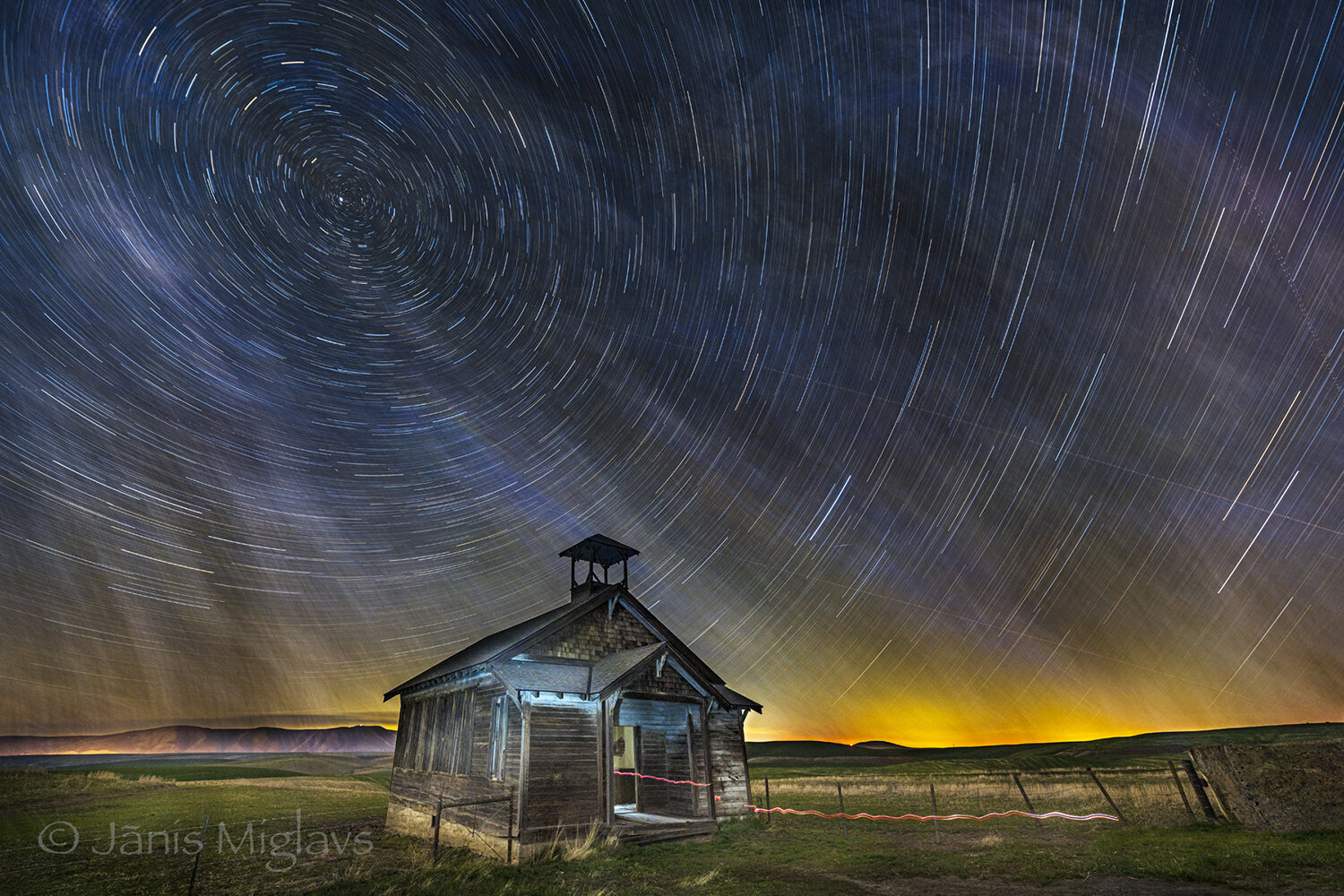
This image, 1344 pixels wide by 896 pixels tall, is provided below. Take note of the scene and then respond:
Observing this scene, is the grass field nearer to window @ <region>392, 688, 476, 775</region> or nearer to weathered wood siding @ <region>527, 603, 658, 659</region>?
window @ <region>392, 688, 476, 775</region>

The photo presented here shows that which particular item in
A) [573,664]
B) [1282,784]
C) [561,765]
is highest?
[573,664]

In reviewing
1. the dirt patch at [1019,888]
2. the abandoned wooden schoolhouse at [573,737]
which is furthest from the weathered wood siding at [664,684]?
the dirt patch at [1019,888]

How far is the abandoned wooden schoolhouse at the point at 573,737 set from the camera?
14.5 metres

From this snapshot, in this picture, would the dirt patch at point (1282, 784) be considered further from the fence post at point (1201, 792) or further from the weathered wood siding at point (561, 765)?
the weathered wood siding at point (561, 765)

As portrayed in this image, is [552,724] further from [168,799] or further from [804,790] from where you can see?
[168,799]

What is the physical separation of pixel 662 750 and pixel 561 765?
5.59 meters

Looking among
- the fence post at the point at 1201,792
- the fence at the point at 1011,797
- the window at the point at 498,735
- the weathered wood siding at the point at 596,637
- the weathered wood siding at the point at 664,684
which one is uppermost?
the weathered wood siding at the point at 596,637

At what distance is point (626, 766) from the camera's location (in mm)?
20156

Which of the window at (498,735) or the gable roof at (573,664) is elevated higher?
the gable roof at (573,664)

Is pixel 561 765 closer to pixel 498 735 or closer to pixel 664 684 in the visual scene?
pixel 498 735

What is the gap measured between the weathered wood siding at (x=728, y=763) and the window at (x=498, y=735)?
694cm

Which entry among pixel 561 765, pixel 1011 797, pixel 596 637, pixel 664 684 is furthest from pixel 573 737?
pixel 1011 797

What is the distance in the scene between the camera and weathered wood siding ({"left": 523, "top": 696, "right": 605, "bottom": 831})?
14195mm

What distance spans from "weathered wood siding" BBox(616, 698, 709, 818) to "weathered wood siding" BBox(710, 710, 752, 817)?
1.02m
